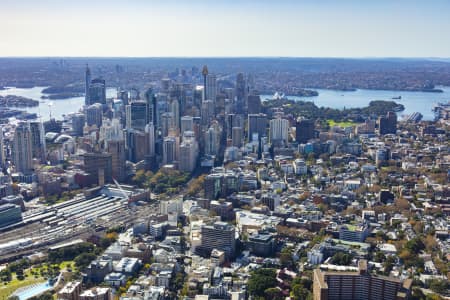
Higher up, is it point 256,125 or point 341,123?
point 256,125

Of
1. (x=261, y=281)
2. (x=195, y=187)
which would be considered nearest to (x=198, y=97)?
(x=195, y=187)

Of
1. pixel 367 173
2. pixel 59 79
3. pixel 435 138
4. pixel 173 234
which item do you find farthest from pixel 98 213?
pixel 59 79

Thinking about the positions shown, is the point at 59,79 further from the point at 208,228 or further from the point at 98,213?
the point at 208,228

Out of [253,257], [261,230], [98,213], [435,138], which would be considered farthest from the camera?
[435,138]

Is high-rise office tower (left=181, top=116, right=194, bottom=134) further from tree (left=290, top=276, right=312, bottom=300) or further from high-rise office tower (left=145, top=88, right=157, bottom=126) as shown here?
tree (left=290, top=276, right=312, bottom=300)

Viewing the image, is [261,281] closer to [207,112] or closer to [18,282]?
[18,282]

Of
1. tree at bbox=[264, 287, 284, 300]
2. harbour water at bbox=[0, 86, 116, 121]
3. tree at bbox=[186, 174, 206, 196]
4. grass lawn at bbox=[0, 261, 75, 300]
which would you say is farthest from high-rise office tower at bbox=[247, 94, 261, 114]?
tree at bbox=[264, 287, 284, 300]

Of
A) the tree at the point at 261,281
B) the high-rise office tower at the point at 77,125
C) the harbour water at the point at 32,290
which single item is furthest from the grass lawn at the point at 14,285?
the high-rise office tower at the point at 77,125

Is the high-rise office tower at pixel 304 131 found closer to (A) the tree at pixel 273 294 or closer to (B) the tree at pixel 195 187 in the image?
(B) the tree at pixel 195 187
